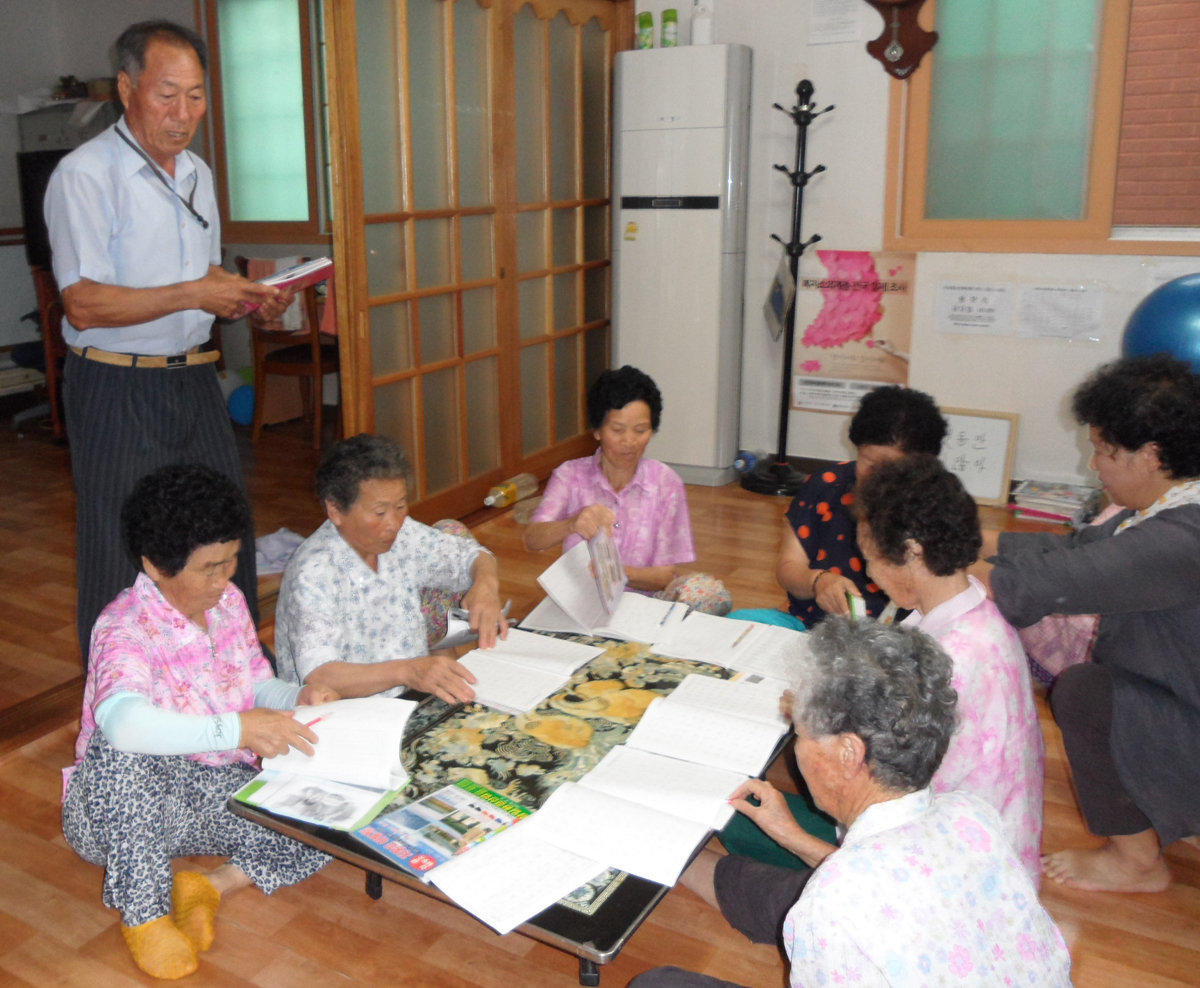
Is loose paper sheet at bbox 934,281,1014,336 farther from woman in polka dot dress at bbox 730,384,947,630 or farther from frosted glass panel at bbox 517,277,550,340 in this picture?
woman in polka dot dress at bbox 730,384,947,630

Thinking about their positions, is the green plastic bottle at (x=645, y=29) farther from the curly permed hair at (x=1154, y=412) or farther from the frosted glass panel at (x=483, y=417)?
the curly permed hair at (x=1154, y=412)

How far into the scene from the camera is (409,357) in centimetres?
386

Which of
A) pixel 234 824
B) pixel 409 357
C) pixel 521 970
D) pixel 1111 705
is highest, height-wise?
pixel 409 357

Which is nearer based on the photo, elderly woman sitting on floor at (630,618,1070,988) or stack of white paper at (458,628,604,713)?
elderly woman sitting on floor at (630,618,1070,988)

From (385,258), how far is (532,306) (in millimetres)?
1019

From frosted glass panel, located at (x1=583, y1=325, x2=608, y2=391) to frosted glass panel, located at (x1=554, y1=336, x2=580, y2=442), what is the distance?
8 cm

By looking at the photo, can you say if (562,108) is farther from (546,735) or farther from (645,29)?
(546,735)

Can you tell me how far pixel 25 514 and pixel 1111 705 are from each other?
157 inches

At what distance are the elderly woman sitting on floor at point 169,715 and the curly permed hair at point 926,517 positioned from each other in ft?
3.05

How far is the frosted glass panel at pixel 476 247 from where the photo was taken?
4.12 metres

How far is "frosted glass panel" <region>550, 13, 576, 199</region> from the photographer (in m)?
4.50

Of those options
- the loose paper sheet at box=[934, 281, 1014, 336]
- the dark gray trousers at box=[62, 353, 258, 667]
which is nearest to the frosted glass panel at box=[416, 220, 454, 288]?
the dark gray trousers at box=[62, 353, 258, 667]

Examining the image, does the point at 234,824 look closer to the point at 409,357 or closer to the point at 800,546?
the point at 800,546

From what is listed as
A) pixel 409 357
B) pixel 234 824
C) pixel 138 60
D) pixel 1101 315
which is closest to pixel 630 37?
pixel 409 357
